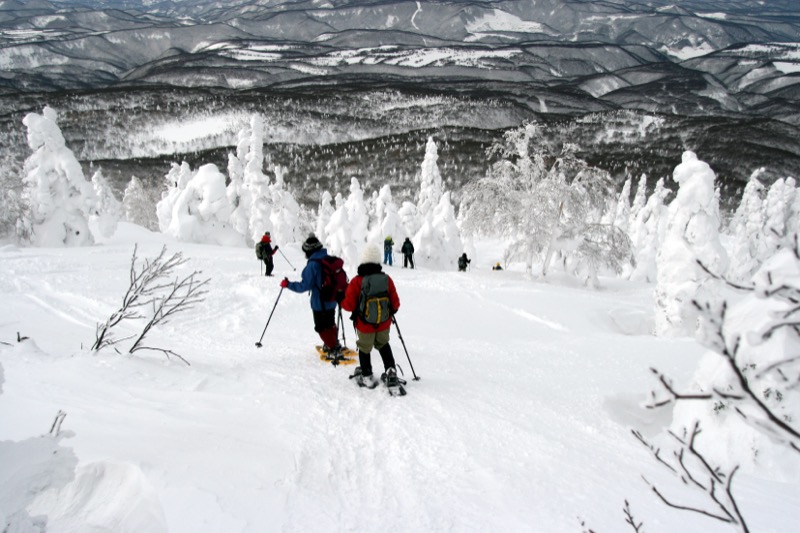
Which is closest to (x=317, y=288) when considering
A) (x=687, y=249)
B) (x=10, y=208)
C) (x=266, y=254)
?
(x=266, y=254)

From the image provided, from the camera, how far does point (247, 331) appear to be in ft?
25.6

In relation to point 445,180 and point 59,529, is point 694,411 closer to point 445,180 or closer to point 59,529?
point 59,529

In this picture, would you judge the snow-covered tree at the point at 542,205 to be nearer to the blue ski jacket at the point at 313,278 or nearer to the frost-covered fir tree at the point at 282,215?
the blue ski jacket at the point at 313,278

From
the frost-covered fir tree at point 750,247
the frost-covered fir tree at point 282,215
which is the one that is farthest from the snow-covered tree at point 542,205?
the frost-covered fir tree at point 282,215

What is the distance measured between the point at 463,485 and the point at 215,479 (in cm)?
151

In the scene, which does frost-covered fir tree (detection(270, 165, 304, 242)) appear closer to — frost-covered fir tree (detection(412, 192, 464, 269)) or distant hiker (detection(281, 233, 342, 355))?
frost-covered fir tree (detection(412, 192, 464, 269))

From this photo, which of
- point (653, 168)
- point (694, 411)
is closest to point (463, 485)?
point (694, 411)

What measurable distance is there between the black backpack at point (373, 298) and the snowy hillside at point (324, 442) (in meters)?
0.75

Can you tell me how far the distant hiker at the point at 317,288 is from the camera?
5336 millimetres

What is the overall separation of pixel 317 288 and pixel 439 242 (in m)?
26.1

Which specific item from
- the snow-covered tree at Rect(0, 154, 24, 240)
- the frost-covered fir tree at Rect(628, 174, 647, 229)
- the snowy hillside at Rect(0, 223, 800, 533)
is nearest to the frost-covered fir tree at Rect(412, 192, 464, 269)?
the snow-covered tree at Rect(0, 154, 24, 240)

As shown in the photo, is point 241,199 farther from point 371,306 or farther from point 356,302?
point 371,306

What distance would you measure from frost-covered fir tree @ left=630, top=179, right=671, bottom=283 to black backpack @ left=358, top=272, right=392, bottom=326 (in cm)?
2781

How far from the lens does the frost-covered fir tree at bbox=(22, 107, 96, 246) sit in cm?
2080
